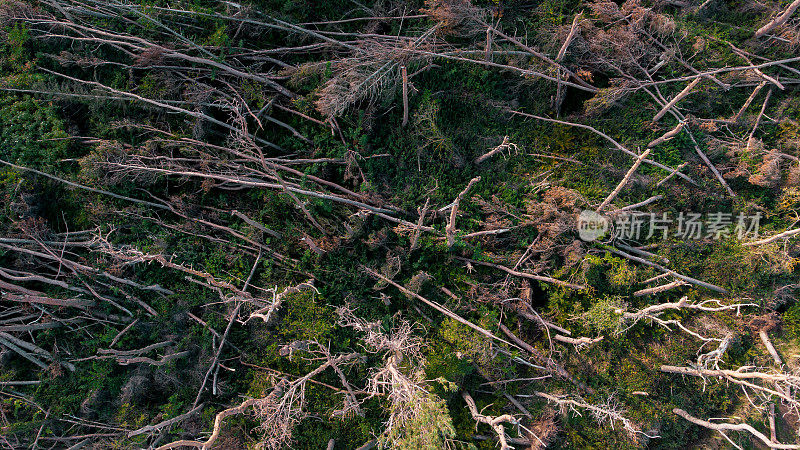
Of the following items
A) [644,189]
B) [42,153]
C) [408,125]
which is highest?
[408,125]

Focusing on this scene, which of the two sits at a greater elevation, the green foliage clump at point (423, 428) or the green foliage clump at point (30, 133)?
the green foliage clump at point (30, 133)

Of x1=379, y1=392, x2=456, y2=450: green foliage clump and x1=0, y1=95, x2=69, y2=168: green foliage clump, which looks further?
x1=0, y1=95, x2=69, y2=168: green foliage clump

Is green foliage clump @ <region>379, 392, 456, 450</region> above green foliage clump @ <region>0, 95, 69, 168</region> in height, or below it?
below

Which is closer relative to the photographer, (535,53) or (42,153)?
(42,153)

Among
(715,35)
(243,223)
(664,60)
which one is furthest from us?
(715,35)

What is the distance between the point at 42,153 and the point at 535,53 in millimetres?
8655

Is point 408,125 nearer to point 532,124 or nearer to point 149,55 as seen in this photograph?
point 532,124

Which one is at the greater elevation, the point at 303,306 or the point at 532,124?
the point at 532,124

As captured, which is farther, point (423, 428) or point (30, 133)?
point (30, 133)

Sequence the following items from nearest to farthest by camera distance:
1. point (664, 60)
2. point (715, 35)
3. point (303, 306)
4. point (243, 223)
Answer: point (303, 306) < point (243, 223) < point (664, 60) < point (715, 35)

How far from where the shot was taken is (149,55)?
5.90m

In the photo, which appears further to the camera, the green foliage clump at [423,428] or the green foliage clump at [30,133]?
the green foliage clump at [30,133]

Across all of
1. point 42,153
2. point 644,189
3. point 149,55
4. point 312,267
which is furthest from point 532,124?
point 42,153

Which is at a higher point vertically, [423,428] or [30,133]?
[30,133]
